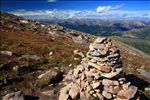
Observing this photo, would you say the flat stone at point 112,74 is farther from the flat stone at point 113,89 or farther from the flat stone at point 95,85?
the flat stone at point 95,85

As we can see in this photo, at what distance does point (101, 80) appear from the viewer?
2667 cm

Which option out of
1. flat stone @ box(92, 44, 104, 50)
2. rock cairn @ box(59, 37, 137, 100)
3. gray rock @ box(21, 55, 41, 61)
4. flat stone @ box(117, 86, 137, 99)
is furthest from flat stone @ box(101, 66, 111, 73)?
gray rock @ box(21, 55, 41, 61)

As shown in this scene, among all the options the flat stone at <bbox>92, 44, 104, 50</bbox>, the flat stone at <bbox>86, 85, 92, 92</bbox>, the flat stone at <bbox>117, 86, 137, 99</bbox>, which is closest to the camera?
the flat stone at <bbox>117, 86, 137, 99</bbox>

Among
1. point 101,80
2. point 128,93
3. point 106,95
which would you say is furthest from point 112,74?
point 128,93

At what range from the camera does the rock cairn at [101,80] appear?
84.3ft

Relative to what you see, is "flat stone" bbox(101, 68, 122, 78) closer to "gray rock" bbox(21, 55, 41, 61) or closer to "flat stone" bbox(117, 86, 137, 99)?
Answer: "flat stone" bbox(117, 86, 137, 99)

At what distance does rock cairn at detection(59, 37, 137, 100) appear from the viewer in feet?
84.3

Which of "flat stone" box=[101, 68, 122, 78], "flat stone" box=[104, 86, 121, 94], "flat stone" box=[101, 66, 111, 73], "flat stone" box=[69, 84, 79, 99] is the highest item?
"flat stone" box=[101, 66, 111, 73]

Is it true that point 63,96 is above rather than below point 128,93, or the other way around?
below

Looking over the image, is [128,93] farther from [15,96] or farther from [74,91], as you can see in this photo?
[15,96]

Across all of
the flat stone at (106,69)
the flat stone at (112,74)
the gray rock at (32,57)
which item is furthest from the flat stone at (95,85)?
the gray rock at (32,57)

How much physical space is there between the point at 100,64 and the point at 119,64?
213 centimetres

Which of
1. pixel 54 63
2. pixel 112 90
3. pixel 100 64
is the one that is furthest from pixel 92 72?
pixel 54 63

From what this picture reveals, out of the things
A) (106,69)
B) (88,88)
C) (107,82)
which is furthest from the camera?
(106,69)
